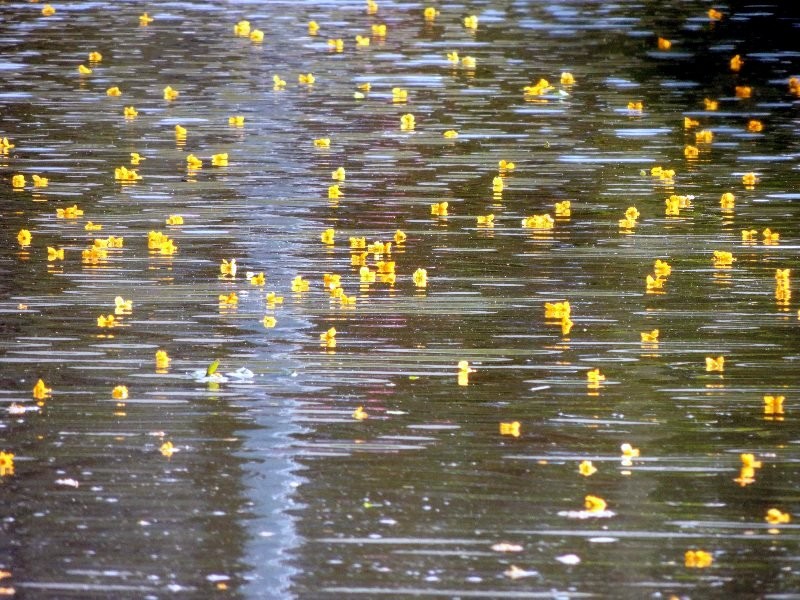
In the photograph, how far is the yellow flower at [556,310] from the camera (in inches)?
239

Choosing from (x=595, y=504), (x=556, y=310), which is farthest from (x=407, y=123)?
(x=595, y=504)

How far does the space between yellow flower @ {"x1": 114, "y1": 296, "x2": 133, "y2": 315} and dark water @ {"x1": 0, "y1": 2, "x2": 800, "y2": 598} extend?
6cm

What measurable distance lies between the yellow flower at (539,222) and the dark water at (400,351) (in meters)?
0.07

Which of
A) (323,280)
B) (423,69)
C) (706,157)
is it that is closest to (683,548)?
(323,280)

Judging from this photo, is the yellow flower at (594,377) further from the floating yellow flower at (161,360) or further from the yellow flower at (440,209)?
the yellow flower at (440,209)

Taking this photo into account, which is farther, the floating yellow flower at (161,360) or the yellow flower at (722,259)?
the yellow flower at (722,259)

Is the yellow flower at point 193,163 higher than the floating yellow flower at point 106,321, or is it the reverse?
the yellow flower at point 193,163

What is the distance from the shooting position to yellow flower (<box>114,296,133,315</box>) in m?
6.20

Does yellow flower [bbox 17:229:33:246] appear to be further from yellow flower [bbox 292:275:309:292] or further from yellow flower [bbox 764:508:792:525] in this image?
yellow flower [bbox 764:508:792:525]

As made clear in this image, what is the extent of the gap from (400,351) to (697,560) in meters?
1.91

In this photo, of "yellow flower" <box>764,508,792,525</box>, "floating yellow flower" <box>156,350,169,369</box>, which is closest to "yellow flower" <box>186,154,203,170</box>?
"floating yellow flower" <box>156,350,169,369</box>

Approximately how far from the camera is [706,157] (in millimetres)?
9438

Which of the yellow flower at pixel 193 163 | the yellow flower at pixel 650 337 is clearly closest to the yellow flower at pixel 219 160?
the yellow flower at pixel 193 163

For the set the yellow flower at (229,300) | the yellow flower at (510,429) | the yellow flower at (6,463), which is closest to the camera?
the yellow flower at (6,463)
